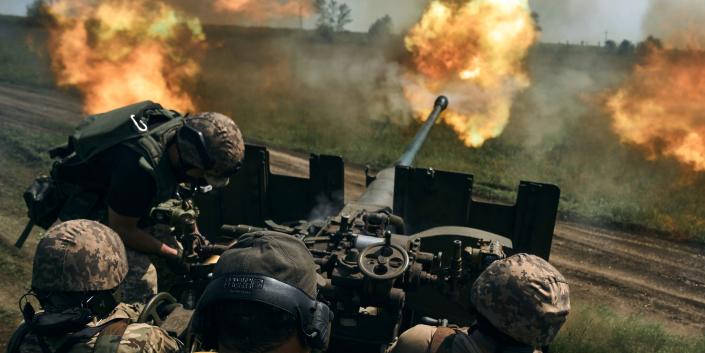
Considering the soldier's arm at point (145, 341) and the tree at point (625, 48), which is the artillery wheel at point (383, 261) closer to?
the soldier's arm at point (145, 341)

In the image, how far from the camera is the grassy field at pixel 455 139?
9.05m

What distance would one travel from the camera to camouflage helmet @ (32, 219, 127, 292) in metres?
2.98

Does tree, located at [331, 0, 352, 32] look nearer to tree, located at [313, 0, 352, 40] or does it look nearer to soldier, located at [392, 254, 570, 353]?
tree, located at [313, 0, 352, 40]

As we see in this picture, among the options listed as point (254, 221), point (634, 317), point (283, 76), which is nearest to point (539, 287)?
point (254, 221)

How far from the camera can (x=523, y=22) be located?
14.5m

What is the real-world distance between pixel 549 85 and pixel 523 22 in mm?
18983

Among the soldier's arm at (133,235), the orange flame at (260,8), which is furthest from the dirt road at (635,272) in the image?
the orange flame at (260,8)

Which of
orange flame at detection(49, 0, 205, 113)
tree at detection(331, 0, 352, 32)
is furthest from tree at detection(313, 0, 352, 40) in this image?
orange flame at detection(49, 0, 205, 113)

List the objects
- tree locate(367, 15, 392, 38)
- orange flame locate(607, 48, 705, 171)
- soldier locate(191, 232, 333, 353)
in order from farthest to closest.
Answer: tree locate(367, 15, 392, 38)
orange flame locate(607, 48, 705, 171)
soldier locate(191, 232, 333, 353)

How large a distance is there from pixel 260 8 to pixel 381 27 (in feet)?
31.0

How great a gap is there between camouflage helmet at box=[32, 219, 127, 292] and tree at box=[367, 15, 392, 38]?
102 feet

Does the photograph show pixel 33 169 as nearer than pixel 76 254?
No

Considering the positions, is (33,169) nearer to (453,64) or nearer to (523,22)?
(453,64)

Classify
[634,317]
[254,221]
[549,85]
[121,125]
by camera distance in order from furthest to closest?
[549,85]
[634,317]
[254,221]
[121,125]
